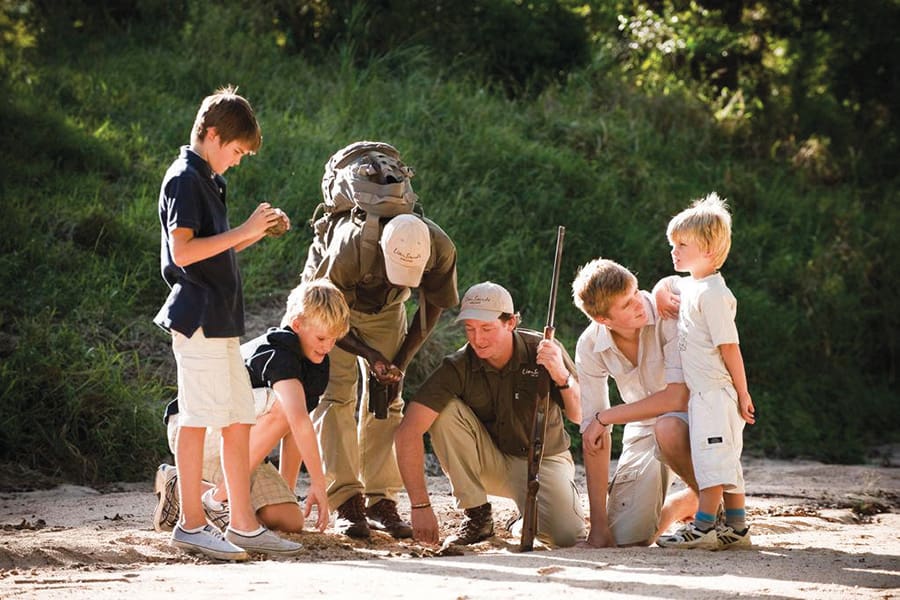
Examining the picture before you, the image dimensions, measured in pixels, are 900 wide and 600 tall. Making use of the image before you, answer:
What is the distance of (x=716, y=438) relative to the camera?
16.7 feet

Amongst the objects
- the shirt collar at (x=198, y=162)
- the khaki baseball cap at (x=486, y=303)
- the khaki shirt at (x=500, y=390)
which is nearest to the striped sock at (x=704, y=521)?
the khaki shirt at (x=500, y=390)

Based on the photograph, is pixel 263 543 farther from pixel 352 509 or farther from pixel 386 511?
pixel 386 511

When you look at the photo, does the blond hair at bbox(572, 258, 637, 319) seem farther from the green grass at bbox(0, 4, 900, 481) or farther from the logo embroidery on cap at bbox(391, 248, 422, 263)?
the green grass at bbox(0, 4, 900, 481)

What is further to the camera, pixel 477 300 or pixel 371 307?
pixel 371 307

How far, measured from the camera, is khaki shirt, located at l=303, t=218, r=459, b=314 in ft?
18.1

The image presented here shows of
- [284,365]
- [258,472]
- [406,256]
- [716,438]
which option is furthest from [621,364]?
[258,472]

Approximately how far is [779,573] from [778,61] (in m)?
10.9

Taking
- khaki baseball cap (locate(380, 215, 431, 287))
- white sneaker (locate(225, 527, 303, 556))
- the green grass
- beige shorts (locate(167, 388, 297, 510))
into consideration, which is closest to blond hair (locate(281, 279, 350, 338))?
khaki baseball cap (locate(380, 215, 431, 287))

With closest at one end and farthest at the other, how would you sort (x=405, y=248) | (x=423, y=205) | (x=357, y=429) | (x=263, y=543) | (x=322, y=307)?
1. (x=263, y=543)
2. (x=322, y=307)
3. (x=405, y=248)
4. (x=357, y=429)
5. (x=423, y=205)

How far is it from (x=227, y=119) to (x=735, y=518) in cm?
260

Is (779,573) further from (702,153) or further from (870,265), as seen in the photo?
(702,153)

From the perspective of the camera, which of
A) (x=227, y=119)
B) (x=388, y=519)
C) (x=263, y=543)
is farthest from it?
(x=388, y=519)

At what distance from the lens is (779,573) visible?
445 cm

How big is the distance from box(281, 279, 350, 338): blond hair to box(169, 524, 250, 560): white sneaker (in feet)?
3.06
